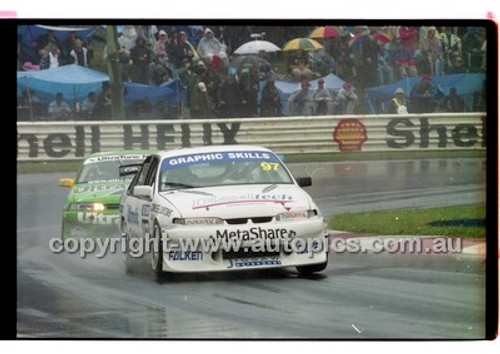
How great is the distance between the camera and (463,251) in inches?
1040

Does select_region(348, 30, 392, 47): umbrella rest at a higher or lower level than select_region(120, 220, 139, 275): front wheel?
higher

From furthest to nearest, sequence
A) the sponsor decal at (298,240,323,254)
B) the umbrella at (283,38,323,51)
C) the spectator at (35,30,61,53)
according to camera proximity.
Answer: the sponsor decal at (298,240,323,254)
the umbrella at (283,38,323,51)
the spectator at (35,30,61,53)

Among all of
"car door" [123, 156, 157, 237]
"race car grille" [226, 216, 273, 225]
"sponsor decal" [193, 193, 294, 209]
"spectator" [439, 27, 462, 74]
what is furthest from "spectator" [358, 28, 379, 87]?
"car door" [123, 156, 157, 237]

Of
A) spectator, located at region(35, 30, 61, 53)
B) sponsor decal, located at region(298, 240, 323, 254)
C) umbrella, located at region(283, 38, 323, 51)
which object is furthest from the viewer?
sponsor decal, located at region(298, 240, 323, 254)

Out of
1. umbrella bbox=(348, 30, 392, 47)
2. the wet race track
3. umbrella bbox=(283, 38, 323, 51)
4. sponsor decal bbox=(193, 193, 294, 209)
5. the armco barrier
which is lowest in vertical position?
the wet race track

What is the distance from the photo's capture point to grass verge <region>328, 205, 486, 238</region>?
26.4 m

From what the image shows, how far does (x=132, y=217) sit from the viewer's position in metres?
26.5

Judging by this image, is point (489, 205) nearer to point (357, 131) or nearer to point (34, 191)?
point (357, 131)

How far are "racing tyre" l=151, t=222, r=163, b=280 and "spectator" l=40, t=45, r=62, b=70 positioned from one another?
3.46 feet

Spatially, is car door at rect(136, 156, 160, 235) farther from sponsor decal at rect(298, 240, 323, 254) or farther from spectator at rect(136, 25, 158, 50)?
sponsor decal at rect(298, 240, 323, 254)

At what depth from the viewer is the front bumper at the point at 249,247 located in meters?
26.4

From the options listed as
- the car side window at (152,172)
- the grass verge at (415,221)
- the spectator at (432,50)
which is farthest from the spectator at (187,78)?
the spectator at (432,50)

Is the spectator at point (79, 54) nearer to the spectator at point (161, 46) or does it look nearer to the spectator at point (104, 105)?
the spectator at point (104, 105)

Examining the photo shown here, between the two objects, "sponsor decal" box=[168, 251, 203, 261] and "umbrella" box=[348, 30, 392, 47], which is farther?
"sponsor decal" box=[168, 251, 203, 261]
